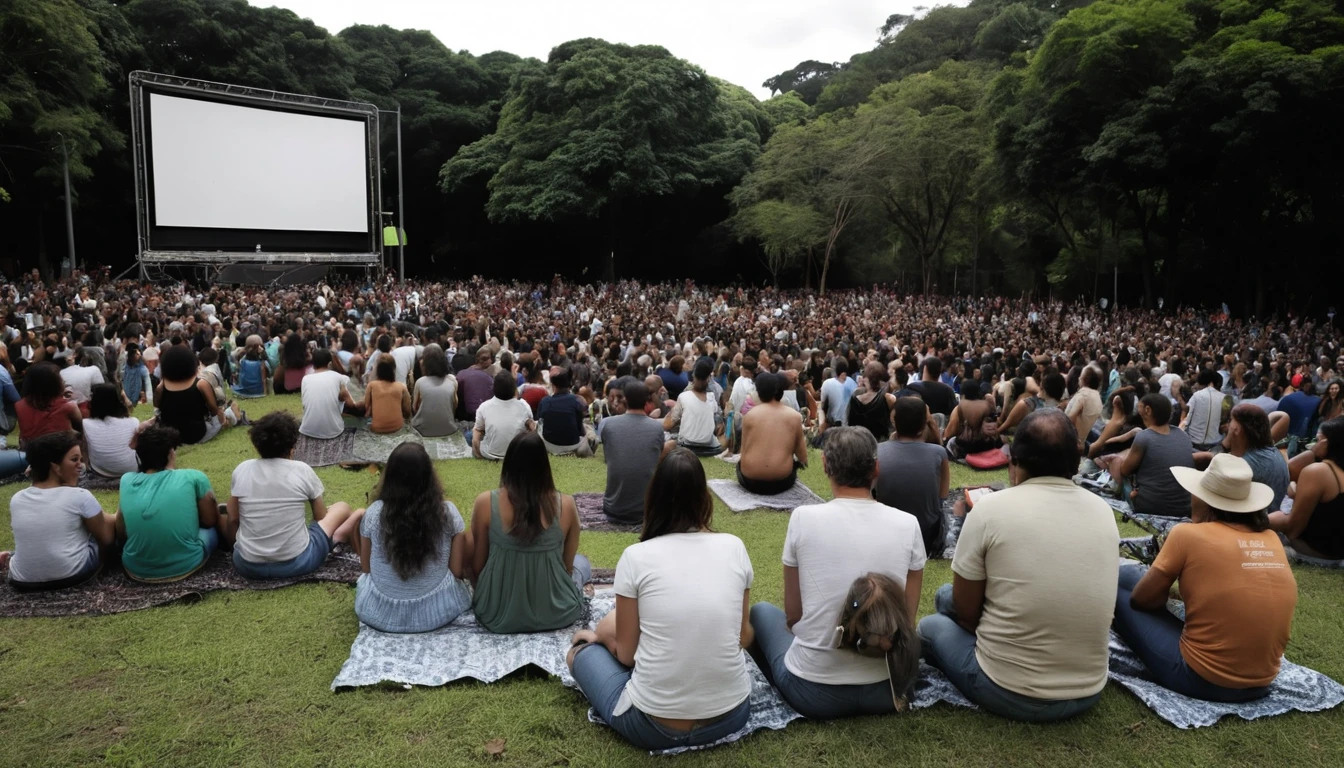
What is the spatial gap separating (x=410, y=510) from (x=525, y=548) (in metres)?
0.53

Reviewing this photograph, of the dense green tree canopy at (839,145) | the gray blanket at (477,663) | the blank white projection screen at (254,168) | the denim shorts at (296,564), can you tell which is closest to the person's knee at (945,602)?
the gray blanket at (477,663)

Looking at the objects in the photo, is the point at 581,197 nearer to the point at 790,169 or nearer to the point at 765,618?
the point at 790,169

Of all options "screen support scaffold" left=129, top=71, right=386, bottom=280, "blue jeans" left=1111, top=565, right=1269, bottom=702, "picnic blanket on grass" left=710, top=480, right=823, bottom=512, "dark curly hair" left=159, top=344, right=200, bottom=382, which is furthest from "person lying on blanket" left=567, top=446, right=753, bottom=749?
"screen support scaffold" left=129, top=71, right=386, bottom=280

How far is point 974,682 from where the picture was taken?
128 inches

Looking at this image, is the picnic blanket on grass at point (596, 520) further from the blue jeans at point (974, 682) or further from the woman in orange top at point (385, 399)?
the blue jeans at point (974, 682)

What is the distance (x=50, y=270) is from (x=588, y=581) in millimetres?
32788

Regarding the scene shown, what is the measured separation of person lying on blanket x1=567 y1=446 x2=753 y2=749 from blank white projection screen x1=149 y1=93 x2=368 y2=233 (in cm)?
2292

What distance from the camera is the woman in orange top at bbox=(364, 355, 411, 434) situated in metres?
7.84

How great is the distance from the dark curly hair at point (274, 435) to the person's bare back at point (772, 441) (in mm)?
3382

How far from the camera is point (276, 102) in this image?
22781 mm

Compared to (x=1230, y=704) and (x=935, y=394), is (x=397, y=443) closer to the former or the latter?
(x=935, y=394)

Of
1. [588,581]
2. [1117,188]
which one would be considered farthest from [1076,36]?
[588,581]

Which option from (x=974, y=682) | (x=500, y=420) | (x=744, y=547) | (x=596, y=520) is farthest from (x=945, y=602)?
(x=500, y=420)

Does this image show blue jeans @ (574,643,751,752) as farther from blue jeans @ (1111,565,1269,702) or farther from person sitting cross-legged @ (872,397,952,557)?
person sitting cross-legged @ (872,397,952,557)
